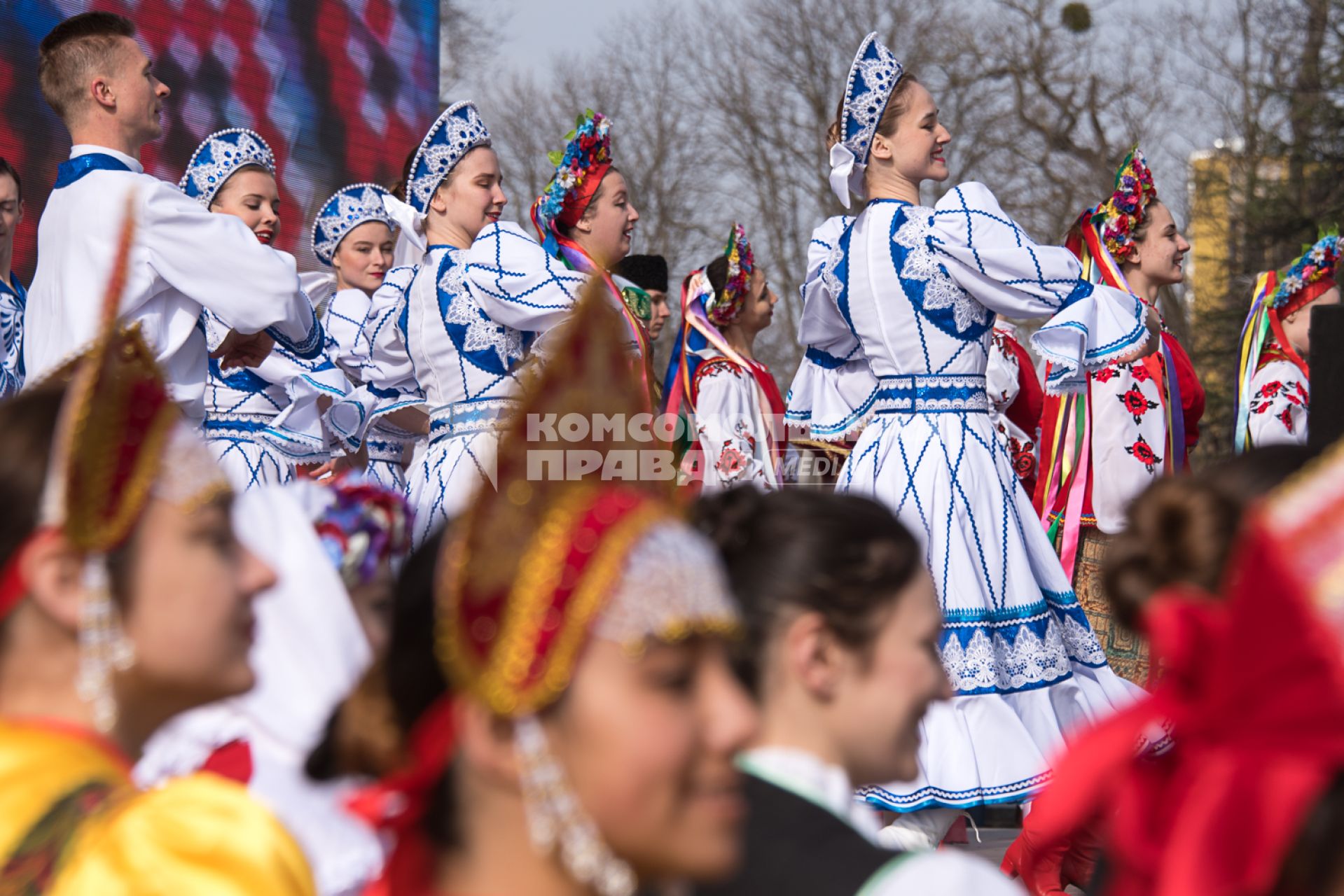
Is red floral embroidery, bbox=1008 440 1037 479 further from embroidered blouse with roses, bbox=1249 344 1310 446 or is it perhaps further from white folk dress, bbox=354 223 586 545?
white folk dress, bbox=354 223 586 545

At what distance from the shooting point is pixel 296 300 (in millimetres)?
4930

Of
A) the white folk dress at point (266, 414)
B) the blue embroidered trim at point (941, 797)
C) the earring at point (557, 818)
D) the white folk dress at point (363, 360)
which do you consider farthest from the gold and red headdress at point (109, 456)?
the white folk dress at point (363, 360)

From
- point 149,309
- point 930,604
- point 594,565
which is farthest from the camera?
point 149,309

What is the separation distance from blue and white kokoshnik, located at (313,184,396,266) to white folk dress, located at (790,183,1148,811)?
426 cm

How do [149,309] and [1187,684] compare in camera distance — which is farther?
[149,309]

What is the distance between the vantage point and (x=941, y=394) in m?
5.20

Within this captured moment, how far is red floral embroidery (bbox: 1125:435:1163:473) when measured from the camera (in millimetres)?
6832

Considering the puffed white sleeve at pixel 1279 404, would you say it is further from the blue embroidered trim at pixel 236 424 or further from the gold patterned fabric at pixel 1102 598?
the blue embroidered trim at pixel 236 424

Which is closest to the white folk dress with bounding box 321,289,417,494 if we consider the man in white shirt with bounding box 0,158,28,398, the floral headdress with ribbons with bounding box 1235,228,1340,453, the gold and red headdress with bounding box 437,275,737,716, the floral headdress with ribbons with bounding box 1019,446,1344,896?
the man in white shirt with bounding box 0,158,28,398

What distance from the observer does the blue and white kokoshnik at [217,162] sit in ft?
22.6

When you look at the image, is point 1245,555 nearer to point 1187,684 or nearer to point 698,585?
point 1187,684

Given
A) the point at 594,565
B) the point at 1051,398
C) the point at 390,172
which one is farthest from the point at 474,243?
the point at 390,172

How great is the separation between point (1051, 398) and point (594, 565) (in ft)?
19.7

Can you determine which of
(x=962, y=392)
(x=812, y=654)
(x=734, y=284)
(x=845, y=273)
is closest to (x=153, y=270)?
(x=845, y=273)
